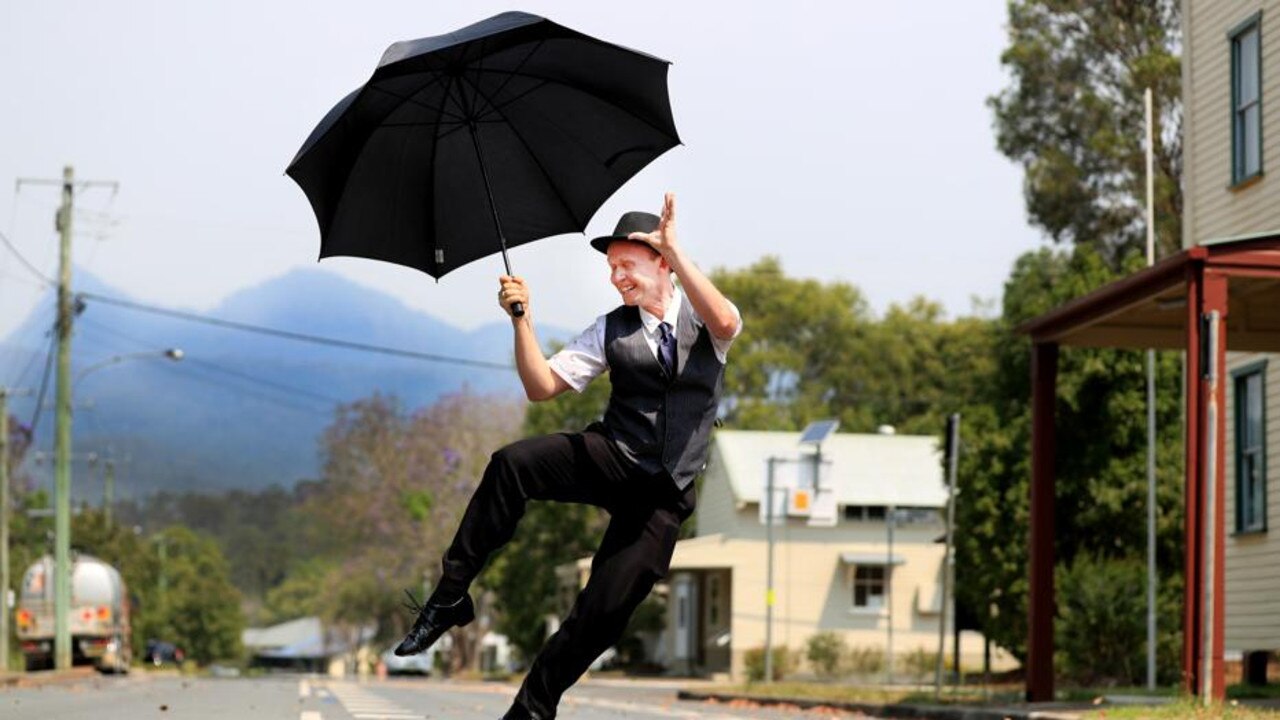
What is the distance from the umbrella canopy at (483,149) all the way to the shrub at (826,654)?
129 ft

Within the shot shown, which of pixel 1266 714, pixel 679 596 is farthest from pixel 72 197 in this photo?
pixel 1266 714

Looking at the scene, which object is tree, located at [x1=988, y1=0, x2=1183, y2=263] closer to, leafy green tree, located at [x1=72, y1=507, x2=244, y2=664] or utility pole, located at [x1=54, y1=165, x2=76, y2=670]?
utility pole, located at [x1=54, y1=165, x2=76, y2=670]

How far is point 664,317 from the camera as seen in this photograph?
774 centimetres

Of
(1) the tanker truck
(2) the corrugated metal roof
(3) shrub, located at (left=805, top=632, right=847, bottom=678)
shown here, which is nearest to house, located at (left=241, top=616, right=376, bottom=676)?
(2) the corrugated metal roof

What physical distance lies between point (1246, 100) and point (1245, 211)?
139 cm

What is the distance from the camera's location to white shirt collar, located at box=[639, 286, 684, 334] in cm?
769

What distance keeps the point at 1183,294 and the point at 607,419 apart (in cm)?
1031

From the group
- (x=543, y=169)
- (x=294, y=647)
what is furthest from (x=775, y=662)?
(x=294, y=647)

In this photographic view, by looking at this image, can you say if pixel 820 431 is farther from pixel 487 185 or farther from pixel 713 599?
pixel 487 185

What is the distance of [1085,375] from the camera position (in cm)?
3234

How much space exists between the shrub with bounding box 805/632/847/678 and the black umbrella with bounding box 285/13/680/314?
39.3 metres

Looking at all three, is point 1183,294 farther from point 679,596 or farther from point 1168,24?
point 679,596

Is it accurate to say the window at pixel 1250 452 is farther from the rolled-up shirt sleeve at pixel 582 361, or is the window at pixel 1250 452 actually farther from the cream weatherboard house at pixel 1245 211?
the rolled-up shirt sleeve at pixel 582 361

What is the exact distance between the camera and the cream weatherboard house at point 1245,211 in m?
23.6
